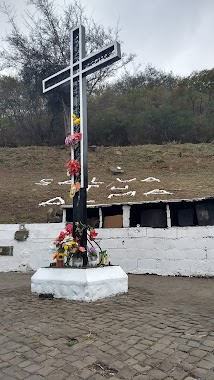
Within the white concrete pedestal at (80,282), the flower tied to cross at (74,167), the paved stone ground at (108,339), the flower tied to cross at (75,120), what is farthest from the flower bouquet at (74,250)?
the flower tied to cross at (75,120)

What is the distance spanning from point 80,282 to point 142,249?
12.6 feet

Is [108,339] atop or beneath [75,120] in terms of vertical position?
beneath

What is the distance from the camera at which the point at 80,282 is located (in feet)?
18.6

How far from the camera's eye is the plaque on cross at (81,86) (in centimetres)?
659

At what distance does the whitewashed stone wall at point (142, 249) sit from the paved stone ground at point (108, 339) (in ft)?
9.28

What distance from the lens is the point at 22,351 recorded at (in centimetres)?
348

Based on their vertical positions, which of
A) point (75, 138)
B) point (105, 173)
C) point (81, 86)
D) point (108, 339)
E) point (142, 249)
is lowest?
point (108, 339)

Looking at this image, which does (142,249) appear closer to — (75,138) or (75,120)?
(75,138)

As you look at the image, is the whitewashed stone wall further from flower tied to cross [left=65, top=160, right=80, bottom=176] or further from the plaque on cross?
flower tied to cross [left=65, top=160, right=80, bottom=176]

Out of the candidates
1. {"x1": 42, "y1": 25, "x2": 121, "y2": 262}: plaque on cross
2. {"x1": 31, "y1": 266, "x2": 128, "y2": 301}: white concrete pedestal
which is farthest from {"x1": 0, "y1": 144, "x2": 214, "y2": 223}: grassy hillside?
{"x1": 31, "y1": 266, "x2": 128, "y2": 301}: white concrete pedestal

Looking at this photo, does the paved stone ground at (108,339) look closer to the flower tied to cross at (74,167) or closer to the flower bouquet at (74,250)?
the flower bouquet at (74,250)

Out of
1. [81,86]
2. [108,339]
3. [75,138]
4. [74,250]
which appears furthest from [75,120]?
[108,339]

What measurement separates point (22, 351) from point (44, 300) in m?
2.25

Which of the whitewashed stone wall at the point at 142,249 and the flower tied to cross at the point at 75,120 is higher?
the flower tied to cross at the point at 75,120
